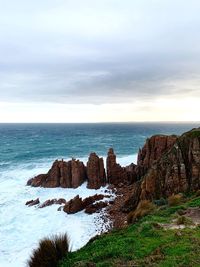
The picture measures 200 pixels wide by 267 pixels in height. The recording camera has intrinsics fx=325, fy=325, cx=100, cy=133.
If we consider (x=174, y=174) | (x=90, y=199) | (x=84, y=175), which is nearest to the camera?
(x=174, y=174)

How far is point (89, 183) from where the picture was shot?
46875 millimetres

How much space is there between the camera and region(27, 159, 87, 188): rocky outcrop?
4741 centimetres

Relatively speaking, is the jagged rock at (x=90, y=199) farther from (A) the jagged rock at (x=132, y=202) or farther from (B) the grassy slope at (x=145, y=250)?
(B) the grassy slope at (x=145, y=250)

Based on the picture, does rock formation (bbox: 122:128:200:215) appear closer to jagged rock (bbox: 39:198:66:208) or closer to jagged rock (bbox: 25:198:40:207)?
jagged rock (bbox: 39:198:66:208)

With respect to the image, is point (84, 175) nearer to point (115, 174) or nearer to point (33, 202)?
point (115, 174)

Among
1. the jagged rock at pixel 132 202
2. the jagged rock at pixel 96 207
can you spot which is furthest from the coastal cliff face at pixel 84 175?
the jagged rock at pixel 132 202

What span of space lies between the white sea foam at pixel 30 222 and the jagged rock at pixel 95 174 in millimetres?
1329

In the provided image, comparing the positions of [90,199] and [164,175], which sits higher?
[164,175]

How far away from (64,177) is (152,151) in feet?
44.6

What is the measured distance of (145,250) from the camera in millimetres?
13164

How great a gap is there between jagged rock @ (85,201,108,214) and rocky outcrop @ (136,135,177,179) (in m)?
12.4

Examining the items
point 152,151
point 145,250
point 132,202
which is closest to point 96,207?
point 132,202

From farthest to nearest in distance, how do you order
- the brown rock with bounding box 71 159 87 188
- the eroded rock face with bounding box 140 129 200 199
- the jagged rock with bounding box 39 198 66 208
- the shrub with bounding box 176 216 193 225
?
the brown rock with bounding box 71 159 87 188 < the jagged rock with bounding box 39 198 66 208 < the eroded rock face with bounding box 140 129 200 199 < the shrub with bounding box 176 216 193 225

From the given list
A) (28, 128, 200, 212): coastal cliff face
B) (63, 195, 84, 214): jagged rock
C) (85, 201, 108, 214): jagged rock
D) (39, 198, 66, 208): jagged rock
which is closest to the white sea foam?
(63, 195, 84, 214): jagged rock
